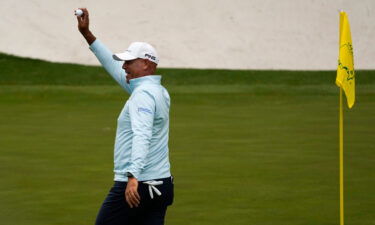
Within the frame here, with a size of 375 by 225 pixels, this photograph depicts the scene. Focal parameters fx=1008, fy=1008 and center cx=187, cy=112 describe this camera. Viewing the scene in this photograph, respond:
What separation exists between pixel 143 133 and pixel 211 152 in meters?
7.94

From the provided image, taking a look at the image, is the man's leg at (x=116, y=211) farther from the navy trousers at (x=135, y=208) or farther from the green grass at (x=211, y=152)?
the green grass at (x=211, y=152)

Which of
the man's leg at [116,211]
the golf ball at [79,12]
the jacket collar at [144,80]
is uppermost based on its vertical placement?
the golf ball at [79,12]

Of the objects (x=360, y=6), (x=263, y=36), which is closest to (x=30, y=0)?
(x=263, y=36)

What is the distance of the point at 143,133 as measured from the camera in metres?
5.93

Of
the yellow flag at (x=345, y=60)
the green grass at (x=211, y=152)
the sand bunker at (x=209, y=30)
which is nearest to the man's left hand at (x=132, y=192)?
the yellow flag at (x=345, y=60)

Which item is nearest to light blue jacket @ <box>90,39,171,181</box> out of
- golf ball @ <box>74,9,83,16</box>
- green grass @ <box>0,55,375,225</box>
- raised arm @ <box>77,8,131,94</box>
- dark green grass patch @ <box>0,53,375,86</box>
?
raised arm @ <box>77,8,131,94</box>

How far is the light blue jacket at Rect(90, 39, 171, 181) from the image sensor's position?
591 centimetres

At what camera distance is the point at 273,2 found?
111ft

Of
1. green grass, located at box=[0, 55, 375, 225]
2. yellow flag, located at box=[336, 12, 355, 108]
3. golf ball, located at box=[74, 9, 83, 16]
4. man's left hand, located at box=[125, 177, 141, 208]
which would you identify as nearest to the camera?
man's left hand, located at box=[125, 177, 141, 208]

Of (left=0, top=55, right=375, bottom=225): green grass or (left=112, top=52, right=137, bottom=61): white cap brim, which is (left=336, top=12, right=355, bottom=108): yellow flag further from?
(left=112, top=52, right=137, bottom=61): white cap brim

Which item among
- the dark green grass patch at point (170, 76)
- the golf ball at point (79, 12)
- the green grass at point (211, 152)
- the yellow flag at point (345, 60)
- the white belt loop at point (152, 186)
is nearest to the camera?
the white belt loop at point (152, 186)

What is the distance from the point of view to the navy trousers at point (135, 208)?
6.16 metres

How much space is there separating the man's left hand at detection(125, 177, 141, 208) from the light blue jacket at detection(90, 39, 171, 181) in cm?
5

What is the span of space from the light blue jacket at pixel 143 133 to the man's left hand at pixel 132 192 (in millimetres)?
47
